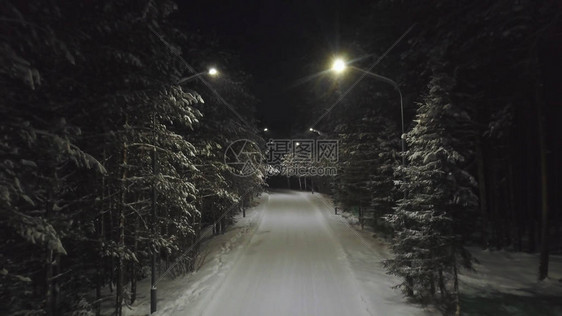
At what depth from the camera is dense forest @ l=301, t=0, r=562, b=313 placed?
28.9ft

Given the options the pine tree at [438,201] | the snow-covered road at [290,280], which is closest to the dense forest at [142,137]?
the pine tree at [438,201]

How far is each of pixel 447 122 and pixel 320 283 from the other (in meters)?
6.48

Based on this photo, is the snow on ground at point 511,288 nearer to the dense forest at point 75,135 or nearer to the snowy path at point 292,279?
the snowy path at point 292,279

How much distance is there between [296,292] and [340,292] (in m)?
1.36

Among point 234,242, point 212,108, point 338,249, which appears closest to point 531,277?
point 338,249

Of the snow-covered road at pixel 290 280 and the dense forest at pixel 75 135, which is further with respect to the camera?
the snow-covered road at pixel 290 280

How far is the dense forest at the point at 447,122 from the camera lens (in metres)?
8.82

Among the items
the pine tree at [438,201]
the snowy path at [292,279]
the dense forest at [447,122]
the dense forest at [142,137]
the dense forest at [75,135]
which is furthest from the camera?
the snowy path at [292,279]

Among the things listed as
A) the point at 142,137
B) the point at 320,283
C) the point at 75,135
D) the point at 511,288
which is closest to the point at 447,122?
the point at 320,283

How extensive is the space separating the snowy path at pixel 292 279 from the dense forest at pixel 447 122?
4.74ft

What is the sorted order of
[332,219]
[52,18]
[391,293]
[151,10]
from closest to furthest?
[52,18], [151,10], [391,293], [332,219]

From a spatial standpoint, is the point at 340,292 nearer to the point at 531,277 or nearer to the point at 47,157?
the point at 531,277

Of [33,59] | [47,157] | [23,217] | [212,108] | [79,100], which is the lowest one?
[23,217]

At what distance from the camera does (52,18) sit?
556 centimetres
